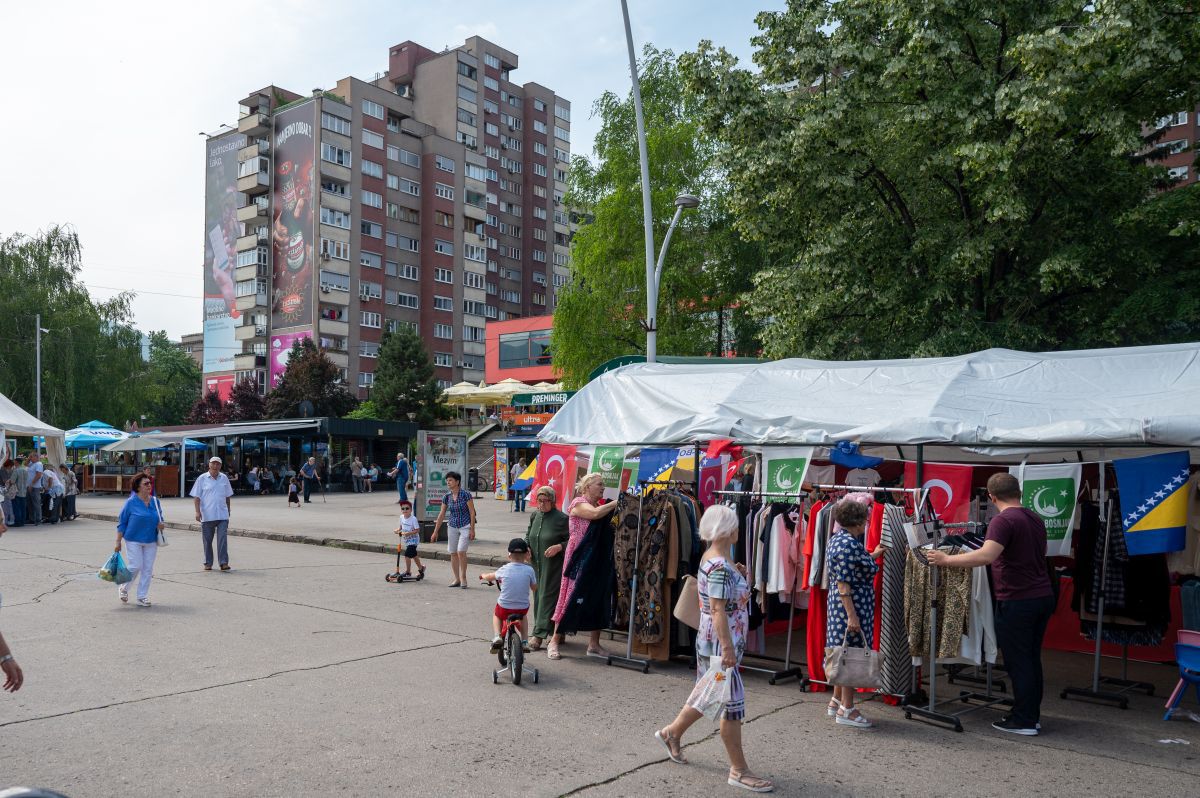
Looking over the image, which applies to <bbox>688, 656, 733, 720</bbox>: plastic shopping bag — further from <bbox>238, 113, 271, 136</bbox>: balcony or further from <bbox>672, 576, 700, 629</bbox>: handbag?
<bbox>238, 113, 271, 136</bbox>: balcony

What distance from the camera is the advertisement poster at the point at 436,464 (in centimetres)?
1943

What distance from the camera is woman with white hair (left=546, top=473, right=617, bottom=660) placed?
8984mm

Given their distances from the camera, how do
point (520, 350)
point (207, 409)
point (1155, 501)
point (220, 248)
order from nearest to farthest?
1. point (1155, 501)
2. point (207, 409)
3. point (520, 350)
4. point (220, 248)

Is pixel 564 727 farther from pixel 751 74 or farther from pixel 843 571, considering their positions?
pixel 751 74

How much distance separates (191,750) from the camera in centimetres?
585

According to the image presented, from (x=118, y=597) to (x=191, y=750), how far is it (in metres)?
7.10

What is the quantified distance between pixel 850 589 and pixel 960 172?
11589 millimetres

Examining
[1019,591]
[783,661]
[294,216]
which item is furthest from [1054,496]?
[294,216]

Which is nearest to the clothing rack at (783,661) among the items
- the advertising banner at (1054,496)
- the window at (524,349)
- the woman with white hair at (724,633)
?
the advertising banner at (1054,496)

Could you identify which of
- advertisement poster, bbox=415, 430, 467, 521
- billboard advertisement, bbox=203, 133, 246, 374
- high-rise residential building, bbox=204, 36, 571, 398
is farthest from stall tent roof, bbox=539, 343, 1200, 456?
billboard advertisement, bbox=203, 133, 246, 374

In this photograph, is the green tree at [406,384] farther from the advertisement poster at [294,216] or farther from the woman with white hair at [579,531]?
the woman with white hair at [579,531]

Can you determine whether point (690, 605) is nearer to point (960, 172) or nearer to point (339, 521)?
point (960, 172)

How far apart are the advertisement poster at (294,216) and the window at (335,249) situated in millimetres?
766

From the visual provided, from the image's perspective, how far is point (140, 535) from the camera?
1169 cm
